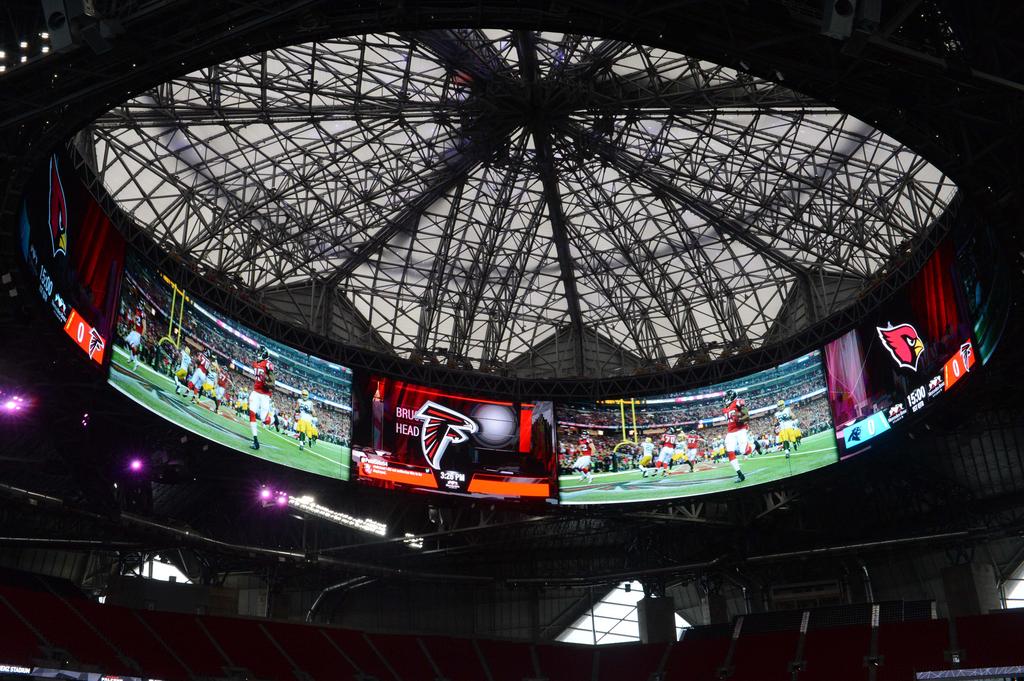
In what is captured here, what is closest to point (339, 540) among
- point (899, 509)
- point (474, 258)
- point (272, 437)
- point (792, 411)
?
point (272, 437)

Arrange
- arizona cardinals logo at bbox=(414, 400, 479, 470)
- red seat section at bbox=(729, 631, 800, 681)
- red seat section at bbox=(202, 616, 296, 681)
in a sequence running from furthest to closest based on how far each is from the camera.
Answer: arizona cardinals logo at bbox=(414, 400, 479, 470), red seat section at bbox=(729, 631, 800, 681), red seat section at bbox=(202, 616, 296, 681)

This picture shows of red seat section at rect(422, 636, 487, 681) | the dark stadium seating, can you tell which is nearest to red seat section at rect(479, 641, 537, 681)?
the dark stadium seating

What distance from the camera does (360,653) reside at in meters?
42.8

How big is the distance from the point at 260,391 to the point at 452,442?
9308mm

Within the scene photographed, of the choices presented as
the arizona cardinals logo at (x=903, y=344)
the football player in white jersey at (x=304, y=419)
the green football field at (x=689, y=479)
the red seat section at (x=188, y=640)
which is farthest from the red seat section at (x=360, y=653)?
the arizona cardinals logo at (x=903, y=344)

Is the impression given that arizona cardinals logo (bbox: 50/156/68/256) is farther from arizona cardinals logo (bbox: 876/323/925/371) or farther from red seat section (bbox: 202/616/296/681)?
arizona cardinals logo (bbox: 876/323/925/371)

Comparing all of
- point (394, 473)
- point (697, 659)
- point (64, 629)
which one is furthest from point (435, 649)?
point (64, 629)

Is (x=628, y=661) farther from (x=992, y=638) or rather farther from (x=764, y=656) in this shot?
(x=992, y=638)

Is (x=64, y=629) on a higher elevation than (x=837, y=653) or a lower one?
higher

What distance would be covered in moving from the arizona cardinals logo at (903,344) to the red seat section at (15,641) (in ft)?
114

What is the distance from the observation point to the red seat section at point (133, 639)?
36.7 m

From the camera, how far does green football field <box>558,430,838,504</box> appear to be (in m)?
40.3

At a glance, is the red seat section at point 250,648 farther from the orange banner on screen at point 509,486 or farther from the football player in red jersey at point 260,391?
the orange banner on screen at point 509,486

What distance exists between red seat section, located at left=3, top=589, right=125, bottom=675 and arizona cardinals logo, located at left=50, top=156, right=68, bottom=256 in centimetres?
1562
